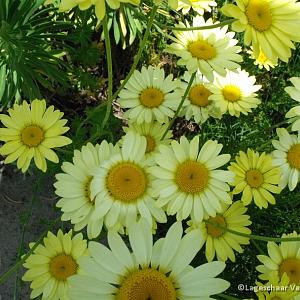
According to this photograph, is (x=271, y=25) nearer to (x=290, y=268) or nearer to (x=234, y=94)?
(x=234, y=94)

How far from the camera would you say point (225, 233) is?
1.44 m

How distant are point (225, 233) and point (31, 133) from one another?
60cm

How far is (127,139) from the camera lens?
4.20ft

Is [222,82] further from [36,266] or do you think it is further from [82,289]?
[82,289]

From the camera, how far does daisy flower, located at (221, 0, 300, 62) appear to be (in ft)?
3.83

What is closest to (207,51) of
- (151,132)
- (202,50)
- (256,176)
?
(202,50)

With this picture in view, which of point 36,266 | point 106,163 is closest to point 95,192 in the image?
point 106,163

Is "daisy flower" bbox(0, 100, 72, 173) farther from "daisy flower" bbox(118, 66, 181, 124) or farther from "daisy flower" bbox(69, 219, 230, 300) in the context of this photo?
"daisy flower" bbox(69, 219, 230, 300)

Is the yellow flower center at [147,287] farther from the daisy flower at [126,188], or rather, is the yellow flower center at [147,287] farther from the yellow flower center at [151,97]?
the yellow flower center at [151,97]

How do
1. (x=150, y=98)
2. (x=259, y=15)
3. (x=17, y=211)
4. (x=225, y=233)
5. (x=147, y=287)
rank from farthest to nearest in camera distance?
(x=17, y=211) < (x=150, y=98) < (x=225, y=233) < (x=259, y=15) < (x=147, y=287)

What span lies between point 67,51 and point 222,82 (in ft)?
2.53

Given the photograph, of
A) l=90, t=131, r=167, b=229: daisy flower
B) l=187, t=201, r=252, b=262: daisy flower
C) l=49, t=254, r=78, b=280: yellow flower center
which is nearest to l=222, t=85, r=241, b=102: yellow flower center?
l=187, t=201, r=252, b=262: daisy flower

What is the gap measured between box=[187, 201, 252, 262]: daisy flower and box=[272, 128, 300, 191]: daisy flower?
7.1 inches

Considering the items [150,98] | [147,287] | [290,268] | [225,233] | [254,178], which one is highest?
[150,98]
